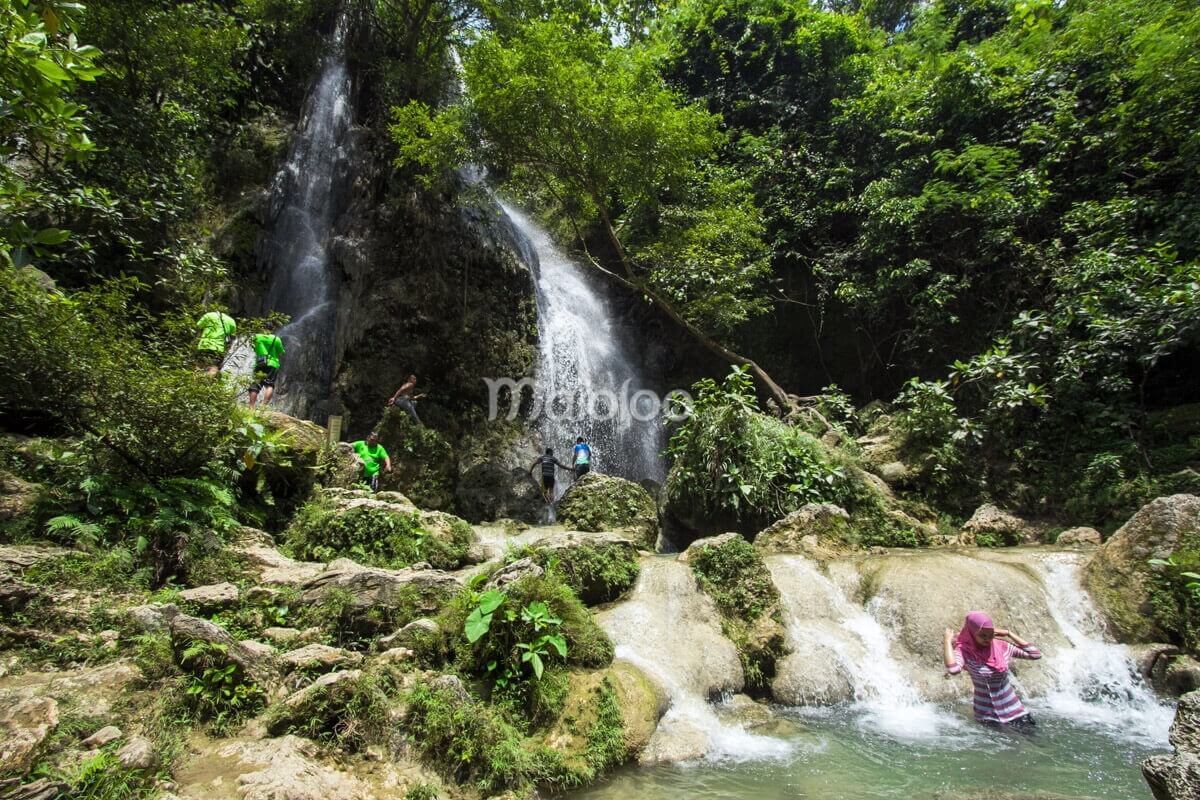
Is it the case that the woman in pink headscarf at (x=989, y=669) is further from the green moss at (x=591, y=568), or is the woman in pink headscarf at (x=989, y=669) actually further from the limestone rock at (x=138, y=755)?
the limestone rock at (x=138, y=755)

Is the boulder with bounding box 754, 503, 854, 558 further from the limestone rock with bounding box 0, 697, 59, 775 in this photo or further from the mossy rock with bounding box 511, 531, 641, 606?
the limestone rock with bounding box 0, 697, 59, 775

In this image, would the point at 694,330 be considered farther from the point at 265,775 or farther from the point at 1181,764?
the point at 265,775

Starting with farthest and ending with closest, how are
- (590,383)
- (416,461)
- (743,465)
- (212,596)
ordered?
(590,383) < (416,461) < (743,465) < (212,596)

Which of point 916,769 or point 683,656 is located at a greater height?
point 683,656

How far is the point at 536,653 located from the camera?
179 inches

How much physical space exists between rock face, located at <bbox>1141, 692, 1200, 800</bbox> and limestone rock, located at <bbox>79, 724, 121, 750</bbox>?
17.0 feet

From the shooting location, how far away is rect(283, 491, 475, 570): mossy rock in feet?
21.6

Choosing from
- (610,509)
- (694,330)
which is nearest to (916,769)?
(610,509)

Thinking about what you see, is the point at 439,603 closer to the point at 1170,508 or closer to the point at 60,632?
the point at 60,632

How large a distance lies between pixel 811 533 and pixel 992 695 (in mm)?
3578

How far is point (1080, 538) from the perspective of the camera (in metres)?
8.70

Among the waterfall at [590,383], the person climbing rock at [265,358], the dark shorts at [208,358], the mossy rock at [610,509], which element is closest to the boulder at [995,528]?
the mossy rock at [610,509]

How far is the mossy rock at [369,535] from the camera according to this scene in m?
6.58

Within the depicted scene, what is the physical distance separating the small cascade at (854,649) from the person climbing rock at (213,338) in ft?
22.6
